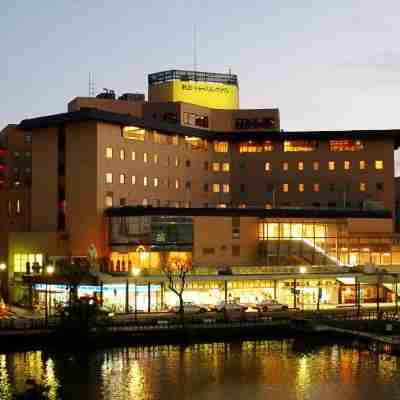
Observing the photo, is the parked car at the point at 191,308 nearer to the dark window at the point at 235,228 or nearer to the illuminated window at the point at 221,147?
the dark window at the point at 235,228

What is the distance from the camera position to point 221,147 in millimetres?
104500

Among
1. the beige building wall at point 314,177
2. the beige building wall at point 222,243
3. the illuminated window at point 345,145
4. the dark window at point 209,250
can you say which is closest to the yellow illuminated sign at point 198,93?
the beige building wall at point 314,177

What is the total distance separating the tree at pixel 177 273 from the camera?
249ft

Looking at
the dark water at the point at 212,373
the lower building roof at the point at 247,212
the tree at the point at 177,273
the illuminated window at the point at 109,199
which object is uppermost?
the illuminated window at the point at 109,199

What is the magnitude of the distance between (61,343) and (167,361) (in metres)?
8.88

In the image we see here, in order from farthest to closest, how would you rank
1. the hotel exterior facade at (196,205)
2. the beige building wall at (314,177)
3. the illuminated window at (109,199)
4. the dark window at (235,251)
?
1. the beige building wall at (314,177)
2. the illuminated window at (109,199)
3. the dark window at (235,251)
4. the hotel exterior facade at (196,205)

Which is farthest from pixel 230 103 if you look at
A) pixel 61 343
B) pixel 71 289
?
pixel 61 343

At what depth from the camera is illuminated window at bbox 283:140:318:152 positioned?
4097 inches

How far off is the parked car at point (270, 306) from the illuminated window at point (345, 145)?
94.0 feet

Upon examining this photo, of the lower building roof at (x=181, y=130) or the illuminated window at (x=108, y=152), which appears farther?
Result: the illuminated window at (x=108, y=152)

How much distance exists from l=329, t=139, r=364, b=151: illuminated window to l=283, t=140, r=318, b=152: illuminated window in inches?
74.7

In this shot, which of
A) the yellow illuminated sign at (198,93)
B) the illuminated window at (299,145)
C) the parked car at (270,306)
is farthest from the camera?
the yellow illuminated sign at (198,93)

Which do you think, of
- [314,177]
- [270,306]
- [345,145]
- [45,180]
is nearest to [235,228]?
[270,306]

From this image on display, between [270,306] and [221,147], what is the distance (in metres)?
29.5
